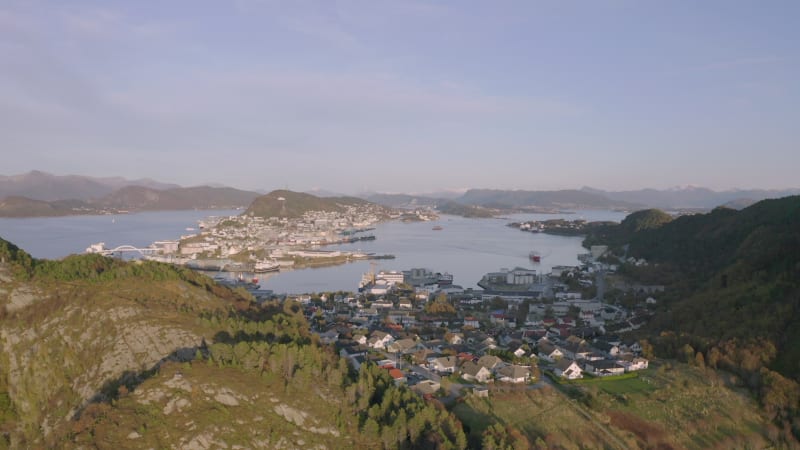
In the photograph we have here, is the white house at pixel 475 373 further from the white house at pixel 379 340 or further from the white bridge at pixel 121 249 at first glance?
the white bridge at pixel 121 249

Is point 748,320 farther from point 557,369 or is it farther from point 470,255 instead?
point 470,255

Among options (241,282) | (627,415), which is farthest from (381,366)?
(241,282)

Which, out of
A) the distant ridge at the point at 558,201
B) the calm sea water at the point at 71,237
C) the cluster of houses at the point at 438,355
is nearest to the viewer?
the cluster of houses at the point at 438,355

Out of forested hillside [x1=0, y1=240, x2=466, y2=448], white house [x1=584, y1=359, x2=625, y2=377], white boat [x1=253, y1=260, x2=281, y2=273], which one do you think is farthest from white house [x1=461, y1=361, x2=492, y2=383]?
white boat [x1=253, y1=260, x2=281, y2=273]

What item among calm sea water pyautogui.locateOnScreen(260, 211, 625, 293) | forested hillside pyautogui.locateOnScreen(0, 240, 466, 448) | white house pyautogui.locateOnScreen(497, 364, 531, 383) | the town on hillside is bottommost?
calm sea water pyautogui.locateOnScreen(260, 211, 625, 293)

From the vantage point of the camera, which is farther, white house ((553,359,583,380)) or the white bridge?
the white bridge

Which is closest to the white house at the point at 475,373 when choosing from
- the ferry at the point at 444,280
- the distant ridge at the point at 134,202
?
the ferry at the point at 444,280

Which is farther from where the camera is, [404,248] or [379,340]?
[404,248]

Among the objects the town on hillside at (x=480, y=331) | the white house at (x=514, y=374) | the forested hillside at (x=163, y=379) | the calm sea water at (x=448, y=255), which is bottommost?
the calm sea water at (x=448, y=255)

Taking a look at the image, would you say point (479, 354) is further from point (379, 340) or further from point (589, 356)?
point (589, 356)

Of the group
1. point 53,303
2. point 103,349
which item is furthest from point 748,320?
point 53,303

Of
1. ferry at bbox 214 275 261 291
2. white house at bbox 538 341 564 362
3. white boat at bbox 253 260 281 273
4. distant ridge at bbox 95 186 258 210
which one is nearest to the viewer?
white house at bbox 538 341 564 362

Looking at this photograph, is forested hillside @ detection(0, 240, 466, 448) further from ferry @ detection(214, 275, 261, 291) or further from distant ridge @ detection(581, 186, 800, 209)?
distant ridge @ detection(581, 186, 800, 209)
